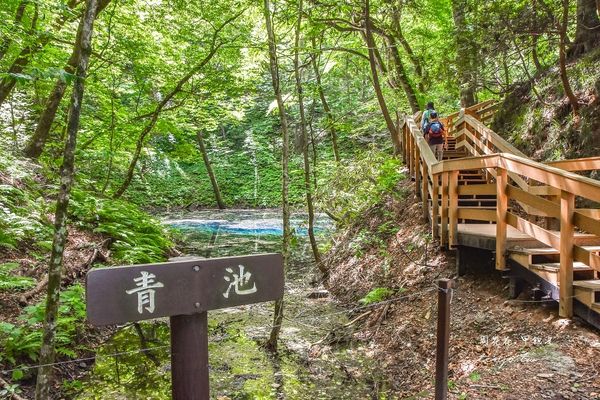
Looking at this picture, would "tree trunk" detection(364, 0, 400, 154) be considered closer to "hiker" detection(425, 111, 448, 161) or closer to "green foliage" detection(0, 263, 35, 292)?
"hiker" detection(425, 111, 448, 161)

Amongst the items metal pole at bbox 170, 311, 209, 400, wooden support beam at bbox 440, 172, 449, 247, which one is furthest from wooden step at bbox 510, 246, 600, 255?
metal pole at bbox 170, 311, 209, 400

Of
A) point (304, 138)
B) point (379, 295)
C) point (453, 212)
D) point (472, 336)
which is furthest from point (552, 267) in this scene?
point (304, 138)

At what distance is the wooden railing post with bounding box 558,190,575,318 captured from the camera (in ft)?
13.6

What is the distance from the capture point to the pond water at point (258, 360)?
16.0 feet

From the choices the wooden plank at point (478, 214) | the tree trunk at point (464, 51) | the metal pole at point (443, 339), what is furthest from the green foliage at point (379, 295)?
the tree trunk at point (464, 51)

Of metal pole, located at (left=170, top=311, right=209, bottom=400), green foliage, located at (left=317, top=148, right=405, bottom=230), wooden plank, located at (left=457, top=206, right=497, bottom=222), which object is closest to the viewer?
metal pole, located at (left=170, top=311, right=209, bottom=400)

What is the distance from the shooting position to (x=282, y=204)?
903 cm

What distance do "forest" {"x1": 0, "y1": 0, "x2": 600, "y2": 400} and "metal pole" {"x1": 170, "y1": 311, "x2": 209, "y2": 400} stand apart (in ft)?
1.79

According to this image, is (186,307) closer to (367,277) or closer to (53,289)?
(53,289)

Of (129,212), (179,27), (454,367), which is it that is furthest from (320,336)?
(179,27)

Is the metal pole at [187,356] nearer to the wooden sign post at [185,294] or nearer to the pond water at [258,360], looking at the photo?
the wooden sign post at [185,294]

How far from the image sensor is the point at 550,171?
439 cm

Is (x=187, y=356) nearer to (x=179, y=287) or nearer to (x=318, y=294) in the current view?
(x=179, y=287)

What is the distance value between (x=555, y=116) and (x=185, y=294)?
8.49 m
